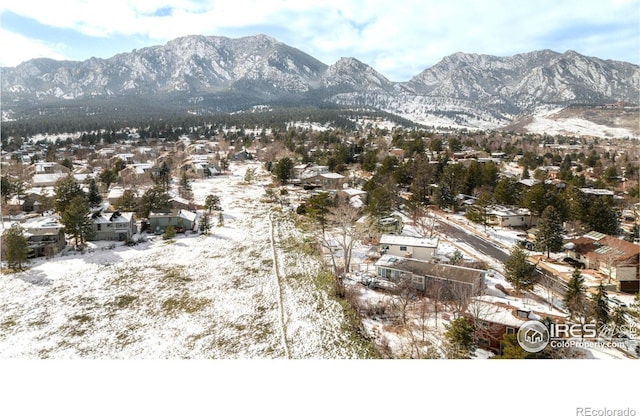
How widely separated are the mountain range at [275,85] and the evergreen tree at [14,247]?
91049 millimetres

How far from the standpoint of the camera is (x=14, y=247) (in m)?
9.70

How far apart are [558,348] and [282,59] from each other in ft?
595

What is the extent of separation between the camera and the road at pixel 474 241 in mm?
11102

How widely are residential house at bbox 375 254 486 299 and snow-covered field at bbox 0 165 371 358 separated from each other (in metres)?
2.18

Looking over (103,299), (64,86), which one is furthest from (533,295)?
(64,86)

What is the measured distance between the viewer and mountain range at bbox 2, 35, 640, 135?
10419 centimetres

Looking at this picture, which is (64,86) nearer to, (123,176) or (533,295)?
(123,176)

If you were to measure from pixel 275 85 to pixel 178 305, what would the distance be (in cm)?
15714

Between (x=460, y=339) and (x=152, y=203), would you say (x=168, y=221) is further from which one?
(x=460, y=339)

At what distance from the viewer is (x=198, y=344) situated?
20.9 feet

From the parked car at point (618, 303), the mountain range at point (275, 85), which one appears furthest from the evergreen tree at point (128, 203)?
the mountain range at point (275, 85)

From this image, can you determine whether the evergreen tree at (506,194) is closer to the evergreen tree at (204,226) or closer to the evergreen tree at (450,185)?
the evergreen tree at (450,185)

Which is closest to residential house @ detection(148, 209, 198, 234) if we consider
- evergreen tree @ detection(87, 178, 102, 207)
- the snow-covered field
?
the snow-covered field

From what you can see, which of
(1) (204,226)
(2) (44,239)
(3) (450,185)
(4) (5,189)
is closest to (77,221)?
(2) (44,239)
